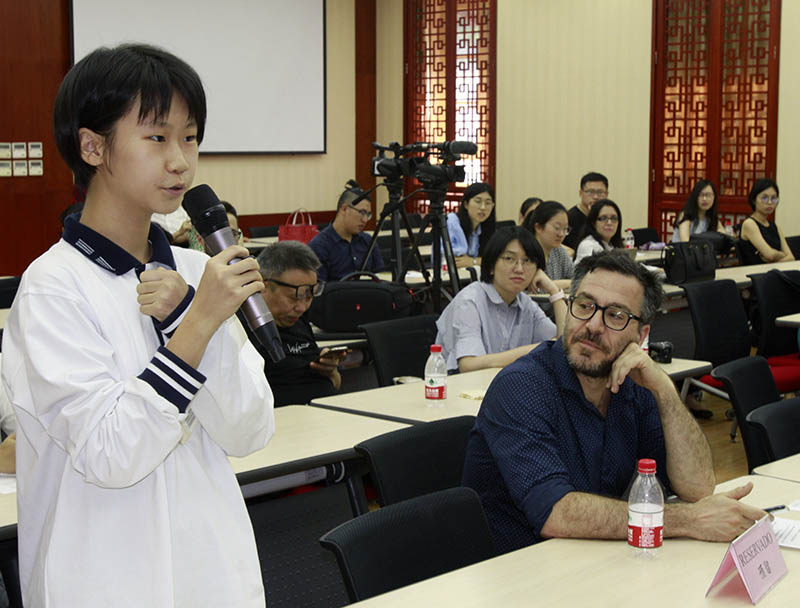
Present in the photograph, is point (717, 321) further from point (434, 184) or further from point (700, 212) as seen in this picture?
point (700, 212)

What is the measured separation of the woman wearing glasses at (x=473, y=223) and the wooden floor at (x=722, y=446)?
233cm

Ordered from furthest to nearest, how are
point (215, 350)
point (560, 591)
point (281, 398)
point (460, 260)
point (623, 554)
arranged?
1. point (460, 260)
2. point (281, 398)
3. point (623, 554)
4. point (560, 591)
5. point (215, 350)

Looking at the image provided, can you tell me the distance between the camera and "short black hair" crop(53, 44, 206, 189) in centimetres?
132

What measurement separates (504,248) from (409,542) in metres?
2.50

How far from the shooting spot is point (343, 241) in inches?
263

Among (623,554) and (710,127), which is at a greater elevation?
(710,127)

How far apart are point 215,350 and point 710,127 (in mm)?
8832

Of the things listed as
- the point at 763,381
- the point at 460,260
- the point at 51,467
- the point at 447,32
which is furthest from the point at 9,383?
the point at 447,32

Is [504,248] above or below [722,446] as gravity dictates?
above

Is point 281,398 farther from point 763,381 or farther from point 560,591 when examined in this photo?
point 560,591

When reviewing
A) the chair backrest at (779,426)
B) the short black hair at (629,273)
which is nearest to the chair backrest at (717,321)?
the chair backrest at (779,426)

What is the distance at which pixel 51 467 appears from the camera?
1.33 m

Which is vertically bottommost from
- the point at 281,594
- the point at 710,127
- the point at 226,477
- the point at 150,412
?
the point at 281,594

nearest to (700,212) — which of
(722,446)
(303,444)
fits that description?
(722,446)
